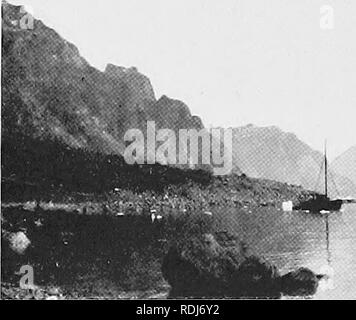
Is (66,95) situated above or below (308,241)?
above

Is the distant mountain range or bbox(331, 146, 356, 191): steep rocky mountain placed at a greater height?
the distant mountain range

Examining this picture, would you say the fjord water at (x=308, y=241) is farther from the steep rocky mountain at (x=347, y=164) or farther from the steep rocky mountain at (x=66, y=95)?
the steep rocky mountain at (x=66, y=95)

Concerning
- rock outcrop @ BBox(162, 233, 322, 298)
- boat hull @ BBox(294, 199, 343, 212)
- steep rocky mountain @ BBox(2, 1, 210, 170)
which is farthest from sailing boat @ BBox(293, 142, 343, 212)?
steep rocky mountain @ BBox(2, 1, 210, 170)

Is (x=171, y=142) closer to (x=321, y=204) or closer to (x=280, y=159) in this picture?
(x=280, y=159)

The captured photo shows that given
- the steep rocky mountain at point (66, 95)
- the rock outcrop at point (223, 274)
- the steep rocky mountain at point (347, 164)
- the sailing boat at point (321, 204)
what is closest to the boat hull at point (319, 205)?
the sailing boat at point (321, 204)

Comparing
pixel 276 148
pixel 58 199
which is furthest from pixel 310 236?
pixel 58 199

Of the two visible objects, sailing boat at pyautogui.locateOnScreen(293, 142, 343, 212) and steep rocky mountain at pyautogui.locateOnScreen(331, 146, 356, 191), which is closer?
steep rocky mountain at pyautogui.locateOnScreen(331, 146, 356, 191)

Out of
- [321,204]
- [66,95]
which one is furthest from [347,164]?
[66,95]

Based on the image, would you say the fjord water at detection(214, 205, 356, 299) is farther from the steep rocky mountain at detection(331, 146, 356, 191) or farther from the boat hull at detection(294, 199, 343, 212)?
the steep rocky mountain at detection(331, 146, 356, 191)
